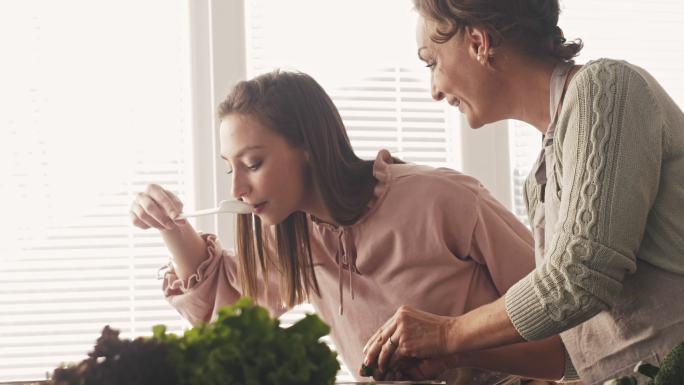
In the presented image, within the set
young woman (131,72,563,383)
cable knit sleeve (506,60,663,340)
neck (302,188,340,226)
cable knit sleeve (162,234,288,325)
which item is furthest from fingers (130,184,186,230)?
cable knit sleeve (506,60,663,340)

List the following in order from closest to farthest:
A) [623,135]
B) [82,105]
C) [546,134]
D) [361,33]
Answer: [623,135] < [546,134] < [82,105] < [361,33]

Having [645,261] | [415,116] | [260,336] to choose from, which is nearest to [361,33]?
[415,116]

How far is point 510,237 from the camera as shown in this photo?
1695 millimetres

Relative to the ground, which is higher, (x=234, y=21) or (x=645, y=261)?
(x=234, y=21)

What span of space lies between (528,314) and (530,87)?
1.21 feet

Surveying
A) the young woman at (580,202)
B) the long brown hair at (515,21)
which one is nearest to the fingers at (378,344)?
the young woman at (580,202)

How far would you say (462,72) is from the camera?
1.45 metres

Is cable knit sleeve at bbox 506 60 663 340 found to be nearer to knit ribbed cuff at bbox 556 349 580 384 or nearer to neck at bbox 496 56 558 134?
neck at bbox 496 56 558 134

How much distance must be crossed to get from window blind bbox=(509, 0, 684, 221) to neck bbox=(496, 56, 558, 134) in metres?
1.59

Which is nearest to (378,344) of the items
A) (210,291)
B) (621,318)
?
(621,318)

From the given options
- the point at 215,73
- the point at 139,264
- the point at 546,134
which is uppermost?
the point at 215,73

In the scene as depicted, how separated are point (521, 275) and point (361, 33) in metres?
1.35

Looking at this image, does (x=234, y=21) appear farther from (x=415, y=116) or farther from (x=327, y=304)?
(x=327, y=304)

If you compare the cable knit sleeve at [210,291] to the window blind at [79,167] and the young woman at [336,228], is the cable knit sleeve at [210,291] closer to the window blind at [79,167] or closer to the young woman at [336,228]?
the young woman at [336,228]
